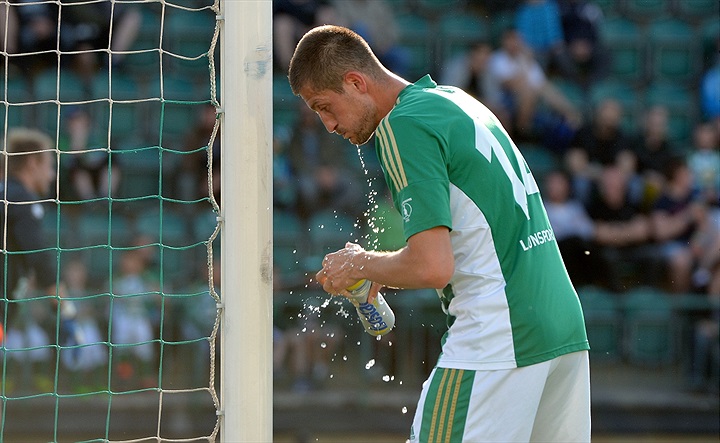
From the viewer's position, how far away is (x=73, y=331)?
282 inches

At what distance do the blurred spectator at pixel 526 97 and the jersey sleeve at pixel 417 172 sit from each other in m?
6.39

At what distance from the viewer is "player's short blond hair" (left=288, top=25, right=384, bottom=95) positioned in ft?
9.78

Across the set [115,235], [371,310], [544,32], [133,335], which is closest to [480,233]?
[371,310]

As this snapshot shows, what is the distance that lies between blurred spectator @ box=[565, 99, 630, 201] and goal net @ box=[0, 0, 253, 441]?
9.73 ft

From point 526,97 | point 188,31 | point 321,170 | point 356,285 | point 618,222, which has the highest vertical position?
point 188,31

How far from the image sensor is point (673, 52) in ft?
32.1

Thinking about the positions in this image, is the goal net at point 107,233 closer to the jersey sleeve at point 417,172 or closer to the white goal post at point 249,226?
the white goal post at point 249,226

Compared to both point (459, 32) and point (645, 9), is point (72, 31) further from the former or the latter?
point (645, 9)

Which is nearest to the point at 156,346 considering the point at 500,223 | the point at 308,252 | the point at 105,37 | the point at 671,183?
the point at 308,252

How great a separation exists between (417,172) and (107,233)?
5970 mm

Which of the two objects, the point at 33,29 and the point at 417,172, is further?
the point at 33,29

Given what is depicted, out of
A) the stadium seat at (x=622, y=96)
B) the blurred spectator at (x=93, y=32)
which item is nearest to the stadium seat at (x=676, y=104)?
the stadium seat at (x=622, y=96)

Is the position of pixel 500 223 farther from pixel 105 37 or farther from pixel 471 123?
pixel 105 37

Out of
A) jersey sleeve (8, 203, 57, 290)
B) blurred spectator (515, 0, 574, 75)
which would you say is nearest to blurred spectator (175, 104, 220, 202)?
jersey sleeve (8, 203, 57, 290)
